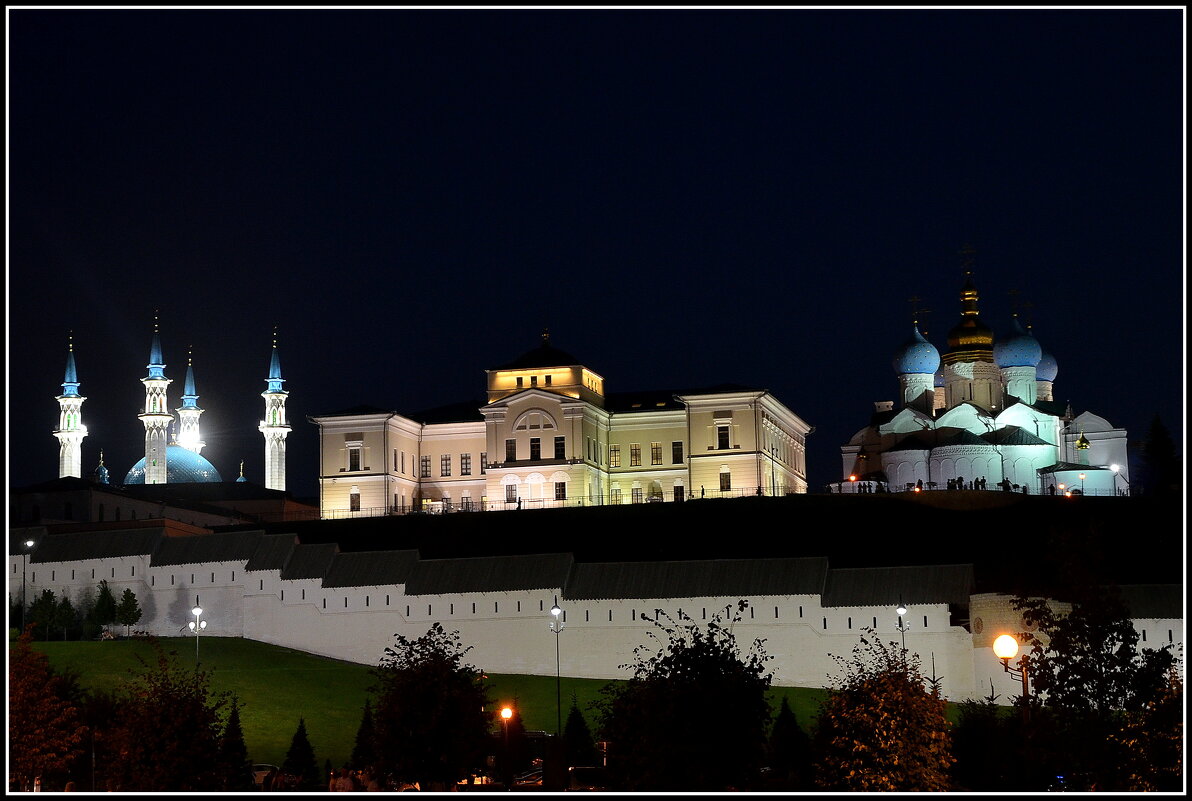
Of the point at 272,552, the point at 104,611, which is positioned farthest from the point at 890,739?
the point at 104,611

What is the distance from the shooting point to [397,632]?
5697 centimetres

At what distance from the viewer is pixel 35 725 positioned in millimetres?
36562

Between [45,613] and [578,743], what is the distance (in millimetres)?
25451

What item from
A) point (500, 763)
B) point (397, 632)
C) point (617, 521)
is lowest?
point (500, 763)

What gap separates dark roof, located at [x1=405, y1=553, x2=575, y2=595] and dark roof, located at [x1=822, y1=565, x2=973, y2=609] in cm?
845

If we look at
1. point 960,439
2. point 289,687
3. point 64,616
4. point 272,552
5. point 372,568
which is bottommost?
point 289,687

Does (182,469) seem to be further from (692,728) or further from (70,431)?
(692,728)

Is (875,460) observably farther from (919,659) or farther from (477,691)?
(477,691)

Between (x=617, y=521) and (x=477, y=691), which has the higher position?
(x=617, y=521)

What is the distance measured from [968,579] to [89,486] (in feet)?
130

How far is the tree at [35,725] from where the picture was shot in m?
35.6

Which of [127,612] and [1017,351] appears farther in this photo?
[1017,351]

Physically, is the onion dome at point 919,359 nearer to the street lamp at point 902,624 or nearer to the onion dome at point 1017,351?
the onion dome at point 1017,351

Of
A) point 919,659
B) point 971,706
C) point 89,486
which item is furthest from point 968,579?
point 89,486
